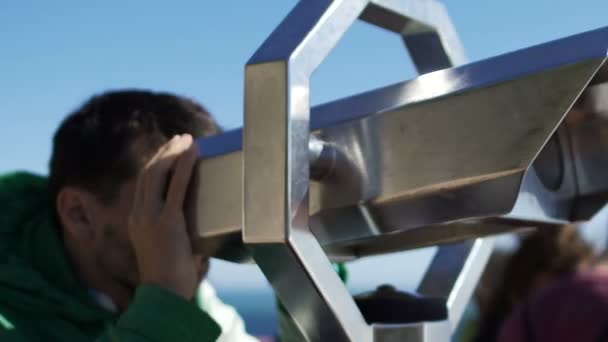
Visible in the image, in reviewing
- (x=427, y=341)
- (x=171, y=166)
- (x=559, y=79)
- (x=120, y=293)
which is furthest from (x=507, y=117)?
(x=120, y=293)

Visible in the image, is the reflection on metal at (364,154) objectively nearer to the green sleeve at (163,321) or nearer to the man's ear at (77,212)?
the green sleeve at (163,321)

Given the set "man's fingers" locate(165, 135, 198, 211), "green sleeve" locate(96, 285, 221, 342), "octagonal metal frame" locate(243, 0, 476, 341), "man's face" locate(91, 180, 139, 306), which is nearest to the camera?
"octagonal metal frame" locate(243, 0, 476, 341)

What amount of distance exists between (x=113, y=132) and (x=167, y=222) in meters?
0.35

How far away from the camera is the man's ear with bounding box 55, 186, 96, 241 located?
35.9 inches

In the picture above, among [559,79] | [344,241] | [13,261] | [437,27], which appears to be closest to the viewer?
[559,79]

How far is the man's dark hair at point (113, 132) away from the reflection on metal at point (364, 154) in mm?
403

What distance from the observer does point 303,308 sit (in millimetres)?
408

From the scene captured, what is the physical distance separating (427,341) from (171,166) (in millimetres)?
215

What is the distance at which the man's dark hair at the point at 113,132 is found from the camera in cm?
87

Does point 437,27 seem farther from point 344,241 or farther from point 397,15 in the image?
point 344,241

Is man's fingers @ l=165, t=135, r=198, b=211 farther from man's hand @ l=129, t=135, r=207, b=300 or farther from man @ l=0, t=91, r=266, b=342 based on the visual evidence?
man @ l=0, t=91, r=266, b=342

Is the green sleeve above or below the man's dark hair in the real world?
below

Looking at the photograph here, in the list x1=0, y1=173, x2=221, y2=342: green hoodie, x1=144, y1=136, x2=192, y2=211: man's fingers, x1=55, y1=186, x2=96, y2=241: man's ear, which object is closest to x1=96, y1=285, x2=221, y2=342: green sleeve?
x1=0, y1=173, x2=221, y2=342: green hoodie

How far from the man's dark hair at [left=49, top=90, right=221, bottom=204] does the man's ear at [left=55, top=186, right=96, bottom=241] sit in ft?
0.04
